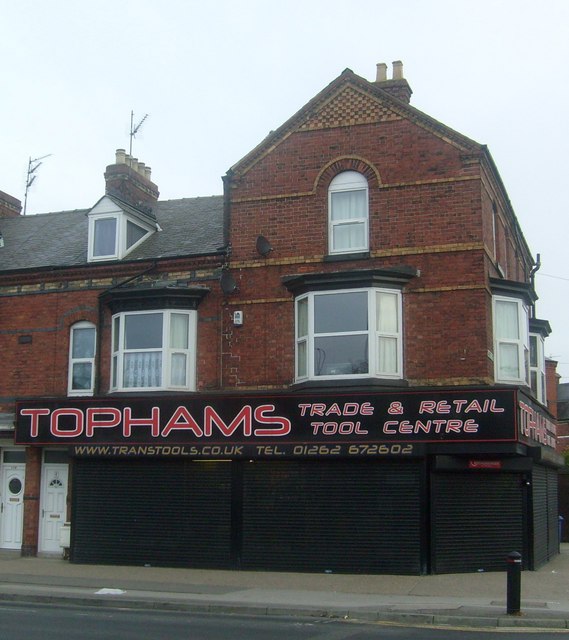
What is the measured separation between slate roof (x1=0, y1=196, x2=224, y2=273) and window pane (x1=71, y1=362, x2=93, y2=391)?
249 cm

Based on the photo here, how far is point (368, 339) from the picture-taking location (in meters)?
18.3

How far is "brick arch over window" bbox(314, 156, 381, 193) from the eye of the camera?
19.4m

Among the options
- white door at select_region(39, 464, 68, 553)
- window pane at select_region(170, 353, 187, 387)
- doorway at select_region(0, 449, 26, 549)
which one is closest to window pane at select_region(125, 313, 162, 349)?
window pane at select_region(170, 353, 187, 387)

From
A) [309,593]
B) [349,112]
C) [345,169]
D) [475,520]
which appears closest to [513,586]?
[309,593]

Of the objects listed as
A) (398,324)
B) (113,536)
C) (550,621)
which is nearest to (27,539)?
(113,536)

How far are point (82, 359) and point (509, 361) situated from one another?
10.0 metres

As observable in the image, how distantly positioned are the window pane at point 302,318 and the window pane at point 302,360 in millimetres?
219

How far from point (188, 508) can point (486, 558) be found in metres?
6.34

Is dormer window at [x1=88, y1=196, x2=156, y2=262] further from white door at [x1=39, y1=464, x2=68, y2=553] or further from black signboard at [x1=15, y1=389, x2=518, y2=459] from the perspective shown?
white door at [x1=39, y1=464, x2=68, y2=553]

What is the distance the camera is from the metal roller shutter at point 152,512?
62.7 feet

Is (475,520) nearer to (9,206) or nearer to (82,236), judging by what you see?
(82,236)

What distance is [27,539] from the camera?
21078 millimetres

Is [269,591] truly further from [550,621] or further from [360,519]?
[550,621]

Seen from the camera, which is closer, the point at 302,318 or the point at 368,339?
the point at 368,339
